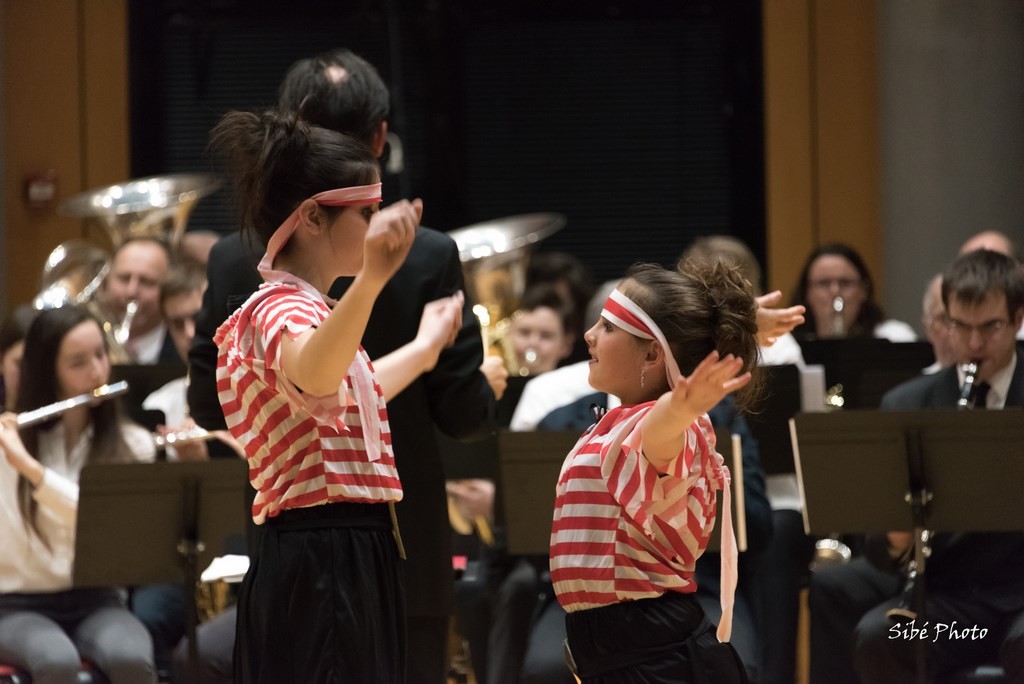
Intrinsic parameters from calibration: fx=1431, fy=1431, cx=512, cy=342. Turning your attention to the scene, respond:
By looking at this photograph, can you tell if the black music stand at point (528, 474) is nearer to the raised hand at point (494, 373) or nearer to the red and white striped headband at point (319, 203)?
the raised hand at point (494, 373)

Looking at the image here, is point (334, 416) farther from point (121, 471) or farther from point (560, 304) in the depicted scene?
point (560, 304)

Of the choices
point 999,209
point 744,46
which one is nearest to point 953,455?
point 999,209

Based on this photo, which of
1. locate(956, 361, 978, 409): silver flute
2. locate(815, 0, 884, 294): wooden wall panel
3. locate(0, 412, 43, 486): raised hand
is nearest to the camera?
locate(0, 412, 43, 486): raised hand

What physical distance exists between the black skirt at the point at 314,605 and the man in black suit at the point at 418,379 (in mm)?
590

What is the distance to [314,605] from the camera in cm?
215

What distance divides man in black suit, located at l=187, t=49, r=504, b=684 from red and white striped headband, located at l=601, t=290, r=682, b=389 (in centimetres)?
44

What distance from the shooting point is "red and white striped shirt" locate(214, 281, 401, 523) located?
2125 millimetres

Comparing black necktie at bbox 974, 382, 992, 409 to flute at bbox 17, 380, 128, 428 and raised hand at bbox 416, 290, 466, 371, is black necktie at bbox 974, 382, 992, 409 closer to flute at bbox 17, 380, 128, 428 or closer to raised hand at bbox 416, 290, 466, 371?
raised hand at bbox 416, 290, 466, 371

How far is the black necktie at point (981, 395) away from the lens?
419 cm

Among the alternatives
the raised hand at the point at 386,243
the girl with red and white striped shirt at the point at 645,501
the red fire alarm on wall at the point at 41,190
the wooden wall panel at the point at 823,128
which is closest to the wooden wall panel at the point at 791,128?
the wooden wall panel at the point at 823,128

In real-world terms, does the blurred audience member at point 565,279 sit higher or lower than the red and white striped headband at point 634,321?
lower

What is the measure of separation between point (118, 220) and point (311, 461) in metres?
5.12

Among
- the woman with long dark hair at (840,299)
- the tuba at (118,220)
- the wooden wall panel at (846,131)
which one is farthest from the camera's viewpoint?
the wooden wall panel at (846,131)

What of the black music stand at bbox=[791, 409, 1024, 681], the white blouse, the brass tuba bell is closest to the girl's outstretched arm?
the black music stand at bbox=[791, 409, 1024, 681]
